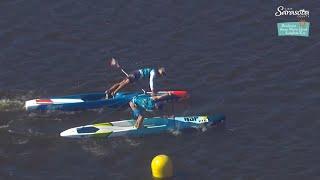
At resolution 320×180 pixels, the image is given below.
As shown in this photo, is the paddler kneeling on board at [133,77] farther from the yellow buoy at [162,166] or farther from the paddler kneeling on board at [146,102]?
the yellow buoy at [162,166]

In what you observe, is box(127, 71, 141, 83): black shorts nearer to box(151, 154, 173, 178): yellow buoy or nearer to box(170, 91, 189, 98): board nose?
box(170, 91, 189, 98): board nose

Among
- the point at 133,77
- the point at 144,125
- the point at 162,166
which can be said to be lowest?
the point at 162,166

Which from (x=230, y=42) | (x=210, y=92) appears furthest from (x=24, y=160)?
(x=230, y=42)

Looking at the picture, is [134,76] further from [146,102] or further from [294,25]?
[294,25]

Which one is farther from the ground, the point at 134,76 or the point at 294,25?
the point at 294,25

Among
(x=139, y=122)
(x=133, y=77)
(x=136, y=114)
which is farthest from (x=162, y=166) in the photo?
(x=133, y=77)

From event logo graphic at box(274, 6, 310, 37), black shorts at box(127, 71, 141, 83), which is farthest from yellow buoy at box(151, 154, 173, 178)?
event logo graphic at box(274, 6, 310, 37)

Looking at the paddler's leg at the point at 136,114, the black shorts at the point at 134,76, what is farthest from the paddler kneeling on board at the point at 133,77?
the paddler's leg at the point at 136,114
